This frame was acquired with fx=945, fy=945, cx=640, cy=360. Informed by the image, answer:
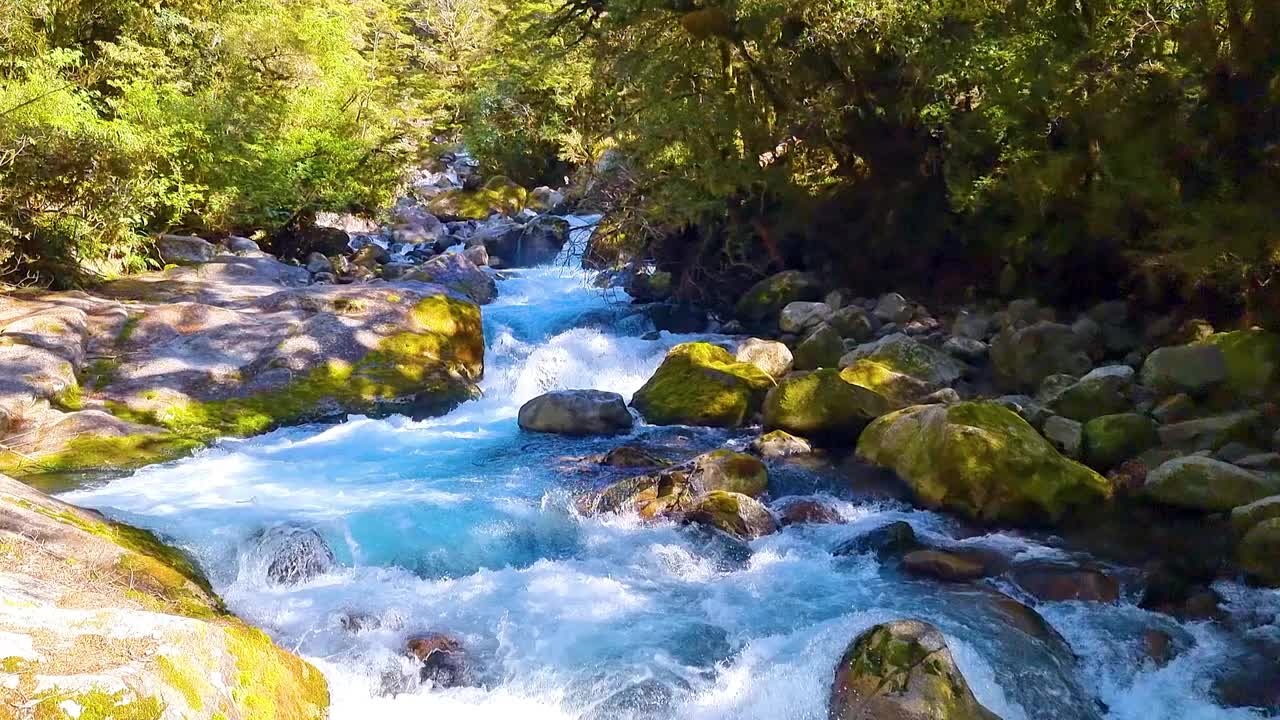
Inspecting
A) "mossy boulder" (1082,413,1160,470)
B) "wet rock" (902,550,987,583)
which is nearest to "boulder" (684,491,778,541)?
"wet rock" (902,550,987,583)

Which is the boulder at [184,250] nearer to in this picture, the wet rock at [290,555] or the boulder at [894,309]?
the wet rock at [290,555]

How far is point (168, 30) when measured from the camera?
58.2ft

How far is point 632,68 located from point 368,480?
742 centimetres

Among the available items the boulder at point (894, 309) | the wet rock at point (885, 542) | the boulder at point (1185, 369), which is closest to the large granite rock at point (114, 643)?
the wet rock at point (885, 542)

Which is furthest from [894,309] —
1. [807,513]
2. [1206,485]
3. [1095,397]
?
[1206,485]

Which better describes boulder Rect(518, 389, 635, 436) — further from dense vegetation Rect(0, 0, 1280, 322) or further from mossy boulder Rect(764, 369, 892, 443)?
dense vegetation Rect(0, 0, 1280, 322)

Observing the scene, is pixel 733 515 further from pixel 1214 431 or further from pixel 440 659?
pixel 1214 431

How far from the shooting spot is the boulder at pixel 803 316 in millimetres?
14320

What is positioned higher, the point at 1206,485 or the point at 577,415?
the point at 1206,485

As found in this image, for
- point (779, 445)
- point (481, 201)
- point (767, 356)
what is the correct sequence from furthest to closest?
point (481, 201)
point (767, 356)
point (779, 445)

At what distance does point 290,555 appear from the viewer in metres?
6.98

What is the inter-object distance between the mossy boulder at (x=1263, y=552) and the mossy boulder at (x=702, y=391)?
5.44 metres

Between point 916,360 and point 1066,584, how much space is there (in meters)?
5.04

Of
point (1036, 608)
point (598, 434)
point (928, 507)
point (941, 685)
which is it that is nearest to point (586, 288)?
point (598, 434)
